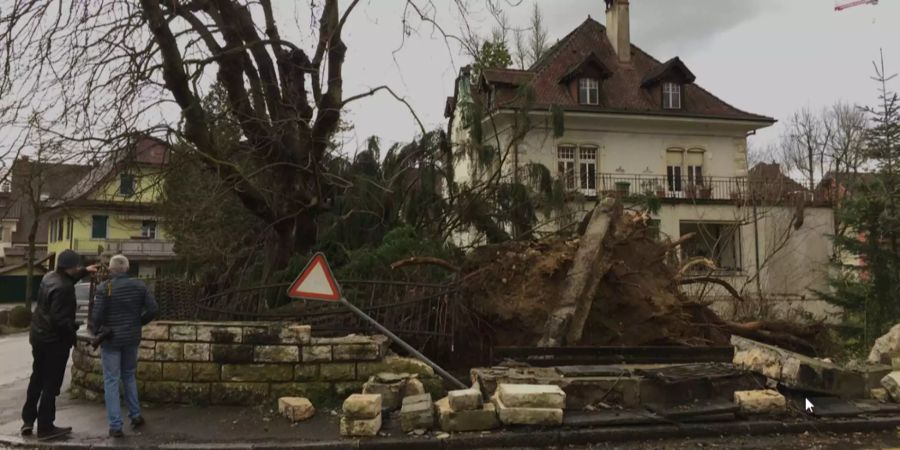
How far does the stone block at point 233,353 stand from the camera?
7.55 meters

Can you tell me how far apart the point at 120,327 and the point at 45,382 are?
0.87 meters

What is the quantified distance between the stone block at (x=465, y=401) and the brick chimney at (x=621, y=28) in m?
27.0

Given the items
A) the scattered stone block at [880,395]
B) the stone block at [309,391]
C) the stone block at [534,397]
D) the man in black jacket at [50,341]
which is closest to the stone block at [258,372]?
the stone block at [309,391]

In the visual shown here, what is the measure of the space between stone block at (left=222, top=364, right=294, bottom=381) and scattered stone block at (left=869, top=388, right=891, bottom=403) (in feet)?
21.6

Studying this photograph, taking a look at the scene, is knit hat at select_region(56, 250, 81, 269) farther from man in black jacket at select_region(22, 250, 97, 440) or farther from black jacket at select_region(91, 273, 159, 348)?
black jacket at select_region(91, 273, 159, 348)

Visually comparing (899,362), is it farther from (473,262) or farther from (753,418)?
(473,262)

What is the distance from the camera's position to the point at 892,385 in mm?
7340

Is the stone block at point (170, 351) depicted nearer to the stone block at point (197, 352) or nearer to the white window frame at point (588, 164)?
the stone block at point (197, 352)

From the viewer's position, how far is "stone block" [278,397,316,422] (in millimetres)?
6848

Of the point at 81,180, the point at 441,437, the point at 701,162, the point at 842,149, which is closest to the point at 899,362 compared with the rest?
the point at 441,437

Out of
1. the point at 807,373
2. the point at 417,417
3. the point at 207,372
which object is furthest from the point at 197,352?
the point at 807,373

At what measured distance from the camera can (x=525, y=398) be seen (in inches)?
249

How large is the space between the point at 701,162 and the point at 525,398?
988 inches

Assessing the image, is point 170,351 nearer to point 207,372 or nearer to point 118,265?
point 207,372
